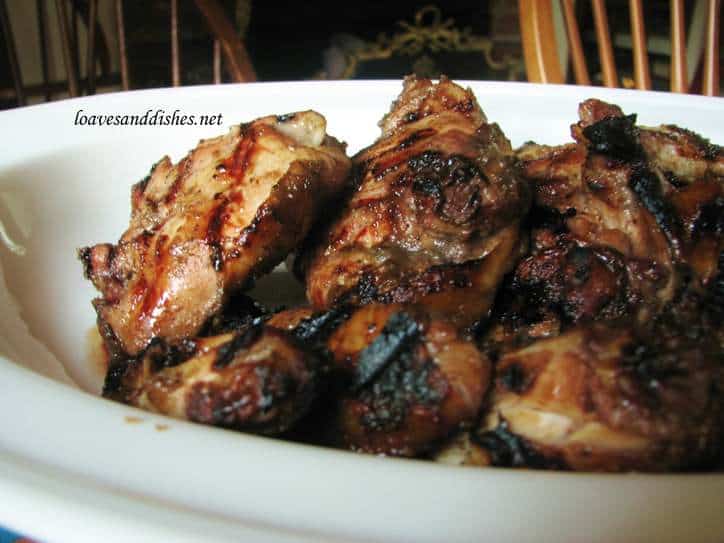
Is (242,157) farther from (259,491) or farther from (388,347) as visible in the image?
(259,491)

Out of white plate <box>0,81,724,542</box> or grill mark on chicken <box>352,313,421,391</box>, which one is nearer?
white plate <box>0,81,724,542</box>

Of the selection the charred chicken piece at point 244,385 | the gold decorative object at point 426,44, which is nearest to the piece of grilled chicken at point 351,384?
the charred chicken piece at point 244,385

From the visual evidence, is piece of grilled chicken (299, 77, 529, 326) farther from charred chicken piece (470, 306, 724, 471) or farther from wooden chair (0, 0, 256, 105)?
wooden chair (0, 0, 256, 105)

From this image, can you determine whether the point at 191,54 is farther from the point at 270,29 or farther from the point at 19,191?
the point at 19,191

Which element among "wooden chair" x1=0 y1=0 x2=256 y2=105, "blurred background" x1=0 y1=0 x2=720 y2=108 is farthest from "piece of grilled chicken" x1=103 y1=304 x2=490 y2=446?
"blurred background" x1=0 y1=0 x2=720 y2=108

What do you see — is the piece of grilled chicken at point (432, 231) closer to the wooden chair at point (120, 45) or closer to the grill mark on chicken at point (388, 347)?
the grill mark on chicken at point (388, 347)

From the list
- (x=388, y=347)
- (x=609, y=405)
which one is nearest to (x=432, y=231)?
(x=388, y=347)
